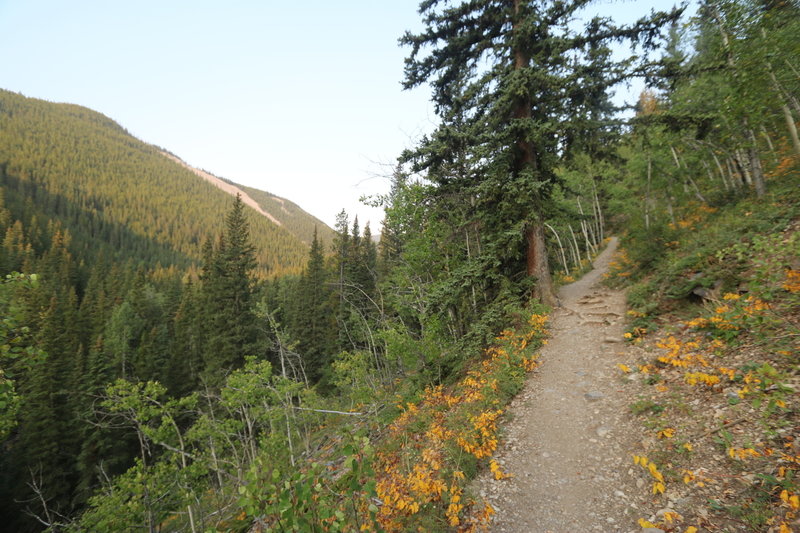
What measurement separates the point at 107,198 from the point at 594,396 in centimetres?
19044

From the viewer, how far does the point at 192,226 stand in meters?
142

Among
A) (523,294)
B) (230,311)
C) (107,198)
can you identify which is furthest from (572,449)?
(107,198)

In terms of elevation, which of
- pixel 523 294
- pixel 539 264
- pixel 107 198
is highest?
pixel 107 198

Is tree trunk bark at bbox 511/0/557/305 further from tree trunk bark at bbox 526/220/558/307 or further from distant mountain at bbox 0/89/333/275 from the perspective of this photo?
distant mountain at bbox 0/89/333/275

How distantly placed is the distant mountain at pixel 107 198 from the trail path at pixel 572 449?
108674 millimetres

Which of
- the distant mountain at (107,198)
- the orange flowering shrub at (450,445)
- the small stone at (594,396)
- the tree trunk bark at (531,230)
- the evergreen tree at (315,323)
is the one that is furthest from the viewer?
the distant mountain at (107,198)

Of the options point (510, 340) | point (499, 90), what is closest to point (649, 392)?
point (510, 340)

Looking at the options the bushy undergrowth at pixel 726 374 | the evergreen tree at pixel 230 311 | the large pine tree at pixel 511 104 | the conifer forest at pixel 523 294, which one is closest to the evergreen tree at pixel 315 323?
the evergreen tree at pixel 230 311

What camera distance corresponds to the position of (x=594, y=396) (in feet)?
17.7

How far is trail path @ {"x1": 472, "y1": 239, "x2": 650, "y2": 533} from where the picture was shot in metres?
3.57

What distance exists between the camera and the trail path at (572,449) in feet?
11.7

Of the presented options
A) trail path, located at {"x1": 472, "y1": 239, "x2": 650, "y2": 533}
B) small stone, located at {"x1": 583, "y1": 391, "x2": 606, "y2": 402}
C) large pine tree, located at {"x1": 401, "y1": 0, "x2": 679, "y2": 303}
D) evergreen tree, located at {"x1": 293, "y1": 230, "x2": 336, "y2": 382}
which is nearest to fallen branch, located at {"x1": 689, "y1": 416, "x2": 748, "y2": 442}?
trail path, located at {"x1": 472, "y1": 239, "x2": 650, "y2": 533}

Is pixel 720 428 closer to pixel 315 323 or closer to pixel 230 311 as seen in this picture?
pixel 230 311

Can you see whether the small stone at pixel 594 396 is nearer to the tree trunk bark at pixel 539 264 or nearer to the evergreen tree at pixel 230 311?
the tree trunk bark at pixel 539 264
